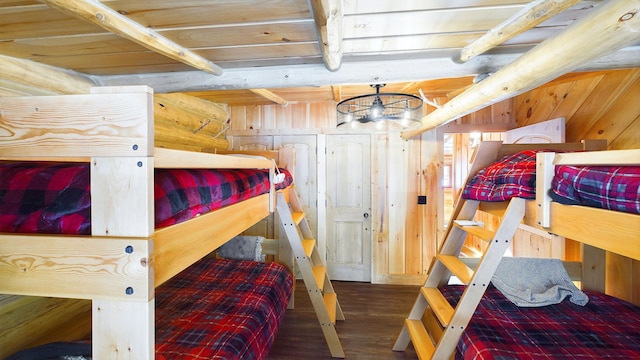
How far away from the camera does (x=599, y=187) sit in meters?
0.91

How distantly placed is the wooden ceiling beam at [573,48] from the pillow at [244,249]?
7.47ft

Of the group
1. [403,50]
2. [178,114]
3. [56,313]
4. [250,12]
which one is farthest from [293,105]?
[56,313]

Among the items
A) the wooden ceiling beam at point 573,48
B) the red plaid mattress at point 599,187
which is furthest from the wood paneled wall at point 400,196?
the red plaid mattress at point 599,187

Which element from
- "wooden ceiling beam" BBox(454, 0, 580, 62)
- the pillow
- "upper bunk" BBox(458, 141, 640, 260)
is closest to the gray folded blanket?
"upper bunk" BBox(458, 141, 640, 260)

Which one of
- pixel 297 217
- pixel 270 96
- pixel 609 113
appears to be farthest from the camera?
pixel 270 96

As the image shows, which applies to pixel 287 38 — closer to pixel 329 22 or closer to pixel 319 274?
pixel 329 22

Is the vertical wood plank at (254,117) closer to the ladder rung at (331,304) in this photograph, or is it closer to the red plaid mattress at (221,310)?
the red plaid mattress at (221,310)

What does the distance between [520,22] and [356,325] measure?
2.52 metres

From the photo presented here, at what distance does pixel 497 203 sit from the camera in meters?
1.59

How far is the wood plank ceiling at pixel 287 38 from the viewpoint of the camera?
1.04 metres

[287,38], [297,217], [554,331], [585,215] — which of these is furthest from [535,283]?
[287,38]

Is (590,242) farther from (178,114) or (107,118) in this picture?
(178,114)

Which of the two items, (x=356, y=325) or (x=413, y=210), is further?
(x=413, y=210)

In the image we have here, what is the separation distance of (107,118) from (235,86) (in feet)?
4.35
